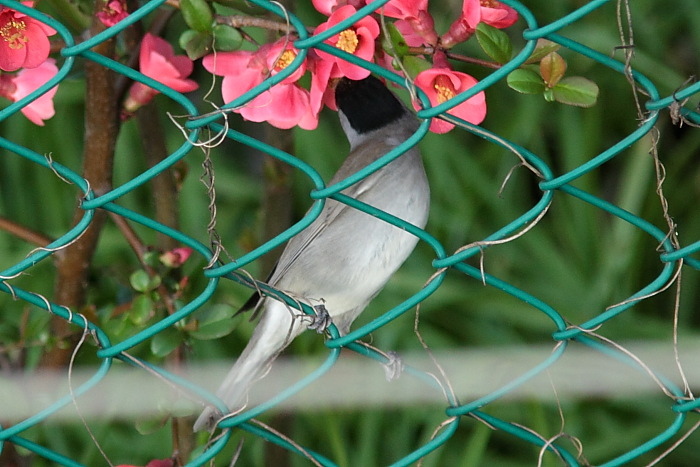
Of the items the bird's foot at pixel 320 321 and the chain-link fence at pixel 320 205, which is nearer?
the chain-link fence at pixel 320 205

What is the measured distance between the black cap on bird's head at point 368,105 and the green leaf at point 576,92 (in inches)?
25.4

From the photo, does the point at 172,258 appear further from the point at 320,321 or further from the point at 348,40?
the point at 348,40

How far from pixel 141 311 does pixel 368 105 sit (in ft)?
1.99

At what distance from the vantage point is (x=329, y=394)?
8.11 ft

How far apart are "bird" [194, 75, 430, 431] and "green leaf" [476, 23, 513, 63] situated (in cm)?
55

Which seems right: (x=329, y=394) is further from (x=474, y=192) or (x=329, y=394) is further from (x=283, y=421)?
(x=474, y=192)

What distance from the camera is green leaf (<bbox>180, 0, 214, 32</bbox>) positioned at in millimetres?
1164

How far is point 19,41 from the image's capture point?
110cm

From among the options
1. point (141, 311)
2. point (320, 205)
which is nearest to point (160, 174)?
point (141, 311)

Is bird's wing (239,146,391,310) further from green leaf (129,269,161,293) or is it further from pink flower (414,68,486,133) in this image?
pink flower (414,68,486,133)

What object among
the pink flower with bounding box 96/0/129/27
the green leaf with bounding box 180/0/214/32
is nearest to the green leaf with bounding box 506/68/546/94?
the green leaf with bounding box 180/0/214/32

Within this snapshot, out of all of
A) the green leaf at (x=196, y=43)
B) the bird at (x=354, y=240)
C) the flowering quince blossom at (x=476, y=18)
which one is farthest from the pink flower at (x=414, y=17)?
the bird at (x=354, y=240)

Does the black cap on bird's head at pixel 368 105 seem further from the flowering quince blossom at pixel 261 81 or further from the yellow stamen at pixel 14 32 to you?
the yellow stamen at pixel 14 32

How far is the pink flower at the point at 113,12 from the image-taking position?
1265 mm
